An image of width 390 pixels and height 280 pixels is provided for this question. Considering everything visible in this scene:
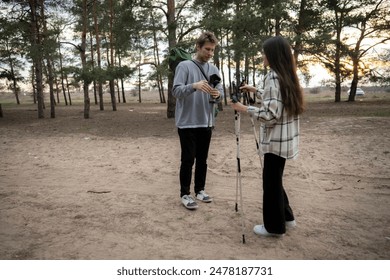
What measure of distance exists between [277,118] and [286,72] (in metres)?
0.45

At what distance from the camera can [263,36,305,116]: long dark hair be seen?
2.64 m

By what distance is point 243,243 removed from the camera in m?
2.92

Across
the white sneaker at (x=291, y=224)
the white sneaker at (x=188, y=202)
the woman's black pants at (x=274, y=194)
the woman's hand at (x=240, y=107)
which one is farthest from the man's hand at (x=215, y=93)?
the white sneaker at (x=291, y=224)

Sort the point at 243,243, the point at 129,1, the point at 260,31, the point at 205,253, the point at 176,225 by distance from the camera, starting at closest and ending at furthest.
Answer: the point at 205,253 → the point at 243,243 → the point at 176,225 → the point at 260,31 → the point at 129,1

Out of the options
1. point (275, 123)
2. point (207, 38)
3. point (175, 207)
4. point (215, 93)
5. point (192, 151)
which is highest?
point (207, 38)

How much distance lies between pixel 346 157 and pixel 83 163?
19.7 ft

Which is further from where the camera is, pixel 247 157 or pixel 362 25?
pixel 362 25

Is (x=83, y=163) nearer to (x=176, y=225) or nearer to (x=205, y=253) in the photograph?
(x=176, y=225)

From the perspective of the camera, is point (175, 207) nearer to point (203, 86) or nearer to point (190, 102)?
point (190, 102)

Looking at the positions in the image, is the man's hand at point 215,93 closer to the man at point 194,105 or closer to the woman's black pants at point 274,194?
the man at point 194,105

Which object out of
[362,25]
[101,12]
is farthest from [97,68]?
[362,25]

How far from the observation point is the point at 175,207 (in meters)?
3.88

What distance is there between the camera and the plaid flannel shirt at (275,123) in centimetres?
264

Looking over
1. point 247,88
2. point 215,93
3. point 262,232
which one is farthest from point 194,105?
Answer: point 262,232
